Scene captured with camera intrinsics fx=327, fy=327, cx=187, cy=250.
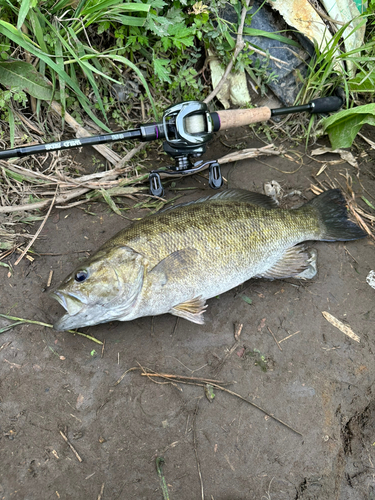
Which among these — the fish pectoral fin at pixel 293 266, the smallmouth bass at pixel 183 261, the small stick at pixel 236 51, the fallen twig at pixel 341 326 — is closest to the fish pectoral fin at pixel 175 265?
the smallmouth bass at pixel 183 261

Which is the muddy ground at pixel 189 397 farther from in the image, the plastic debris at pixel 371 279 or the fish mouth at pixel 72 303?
the fish mouth at pixel 72 303

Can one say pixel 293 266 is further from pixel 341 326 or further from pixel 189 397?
pixel 189 397

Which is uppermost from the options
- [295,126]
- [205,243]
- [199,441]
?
[295,126]

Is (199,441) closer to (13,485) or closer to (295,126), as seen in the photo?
(13,485)

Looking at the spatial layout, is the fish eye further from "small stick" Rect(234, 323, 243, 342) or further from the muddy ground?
"small stick" Rect(234, 323, 243, 342)

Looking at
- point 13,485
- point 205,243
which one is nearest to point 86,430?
point 13,485
